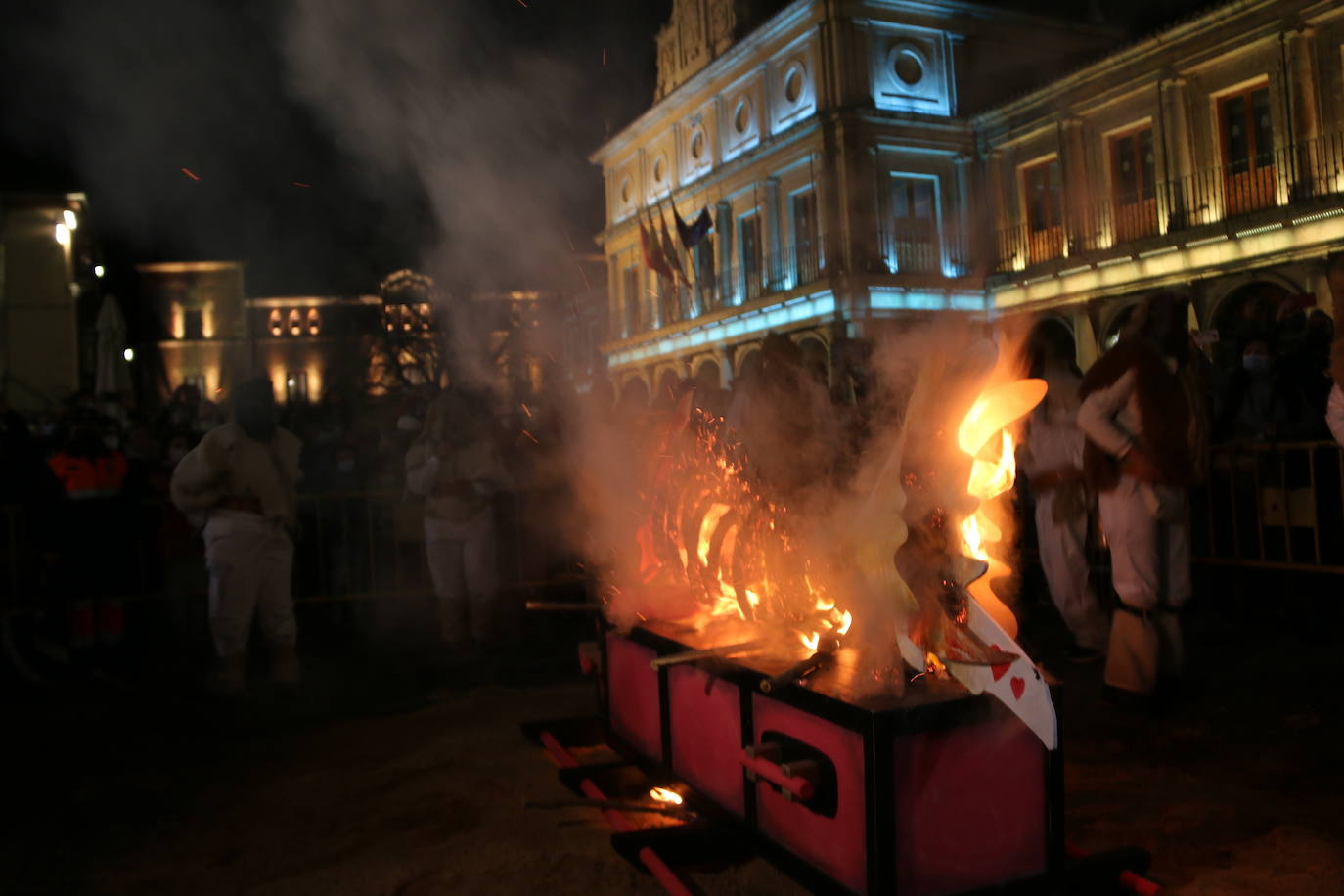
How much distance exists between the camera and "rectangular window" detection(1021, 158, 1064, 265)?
71.5ft

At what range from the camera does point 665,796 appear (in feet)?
12.3

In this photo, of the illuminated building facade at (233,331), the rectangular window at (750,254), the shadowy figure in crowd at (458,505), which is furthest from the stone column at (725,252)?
the illuminated building facade at (233,331)

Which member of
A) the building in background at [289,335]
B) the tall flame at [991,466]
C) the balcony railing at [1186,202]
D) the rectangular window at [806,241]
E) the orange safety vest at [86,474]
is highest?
the building in background at [289,335]

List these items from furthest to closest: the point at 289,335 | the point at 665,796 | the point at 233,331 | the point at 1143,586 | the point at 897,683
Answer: the point at 289,335 → the point at 233,331 → the point at 1143,586 → the point at 665,796 → the point at 897,683

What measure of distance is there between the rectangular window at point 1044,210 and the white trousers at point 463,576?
18.5 metres

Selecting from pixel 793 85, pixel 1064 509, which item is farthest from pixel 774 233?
pixel 1064 509

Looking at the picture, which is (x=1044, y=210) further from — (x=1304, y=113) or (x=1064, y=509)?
(x=1064, y=509)

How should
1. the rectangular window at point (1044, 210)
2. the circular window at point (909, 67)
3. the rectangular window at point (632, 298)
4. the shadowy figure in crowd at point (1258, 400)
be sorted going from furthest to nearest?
the rectangular window at point (632, 298)
the circular window at point (909, 67)
the rectangular window at point (1044, 210)
the shadowy figure in crowd at point (1258, 400)

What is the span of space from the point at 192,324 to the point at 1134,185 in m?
54.5

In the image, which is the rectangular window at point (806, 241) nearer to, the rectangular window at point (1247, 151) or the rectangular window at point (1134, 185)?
the rectangular window at point (1134, 185)

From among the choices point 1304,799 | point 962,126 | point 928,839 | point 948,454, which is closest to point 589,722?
point 928,839

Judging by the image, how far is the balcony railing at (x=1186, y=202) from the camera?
16.4 meters

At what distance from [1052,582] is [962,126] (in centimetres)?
2108

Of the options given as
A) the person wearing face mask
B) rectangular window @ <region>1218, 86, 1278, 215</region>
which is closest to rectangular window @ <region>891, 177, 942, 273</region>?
rectangular window @ <region>1218, 86, 1278, 215</region>
